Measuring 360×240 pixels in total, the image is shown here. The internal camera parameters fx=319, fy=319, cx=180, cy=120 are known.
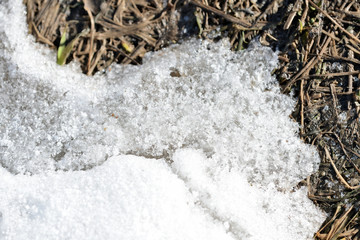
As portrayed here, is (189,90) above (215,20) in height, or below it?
below

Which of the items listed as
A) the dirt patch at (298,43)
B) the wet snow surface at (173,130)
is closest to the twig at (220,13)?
the dirt patch at (298,43)

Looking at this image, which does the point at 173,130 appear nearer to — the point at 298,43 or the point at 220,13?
the point at 220,13

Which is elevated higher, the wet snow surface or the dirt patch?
the dirt patch

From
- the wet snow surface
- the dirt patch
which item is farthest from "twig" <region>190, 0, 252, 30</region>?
the wet snow surface

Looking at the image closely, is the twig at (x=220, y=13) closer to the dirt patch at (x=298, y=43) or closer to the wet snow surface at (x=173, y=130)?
the dirt patch at (x=298, y=43)

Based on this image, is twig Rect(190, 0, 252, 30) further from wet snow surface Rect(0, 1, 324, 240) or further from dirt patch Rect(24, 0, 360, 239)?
wet snow surface Rect(0, 1, 324, 240)

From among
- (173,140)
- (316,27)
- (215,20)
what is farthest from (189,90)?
(316,27)

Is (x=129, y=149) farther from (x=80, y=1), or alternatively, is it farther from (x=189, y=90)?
(x=80, y=1)
